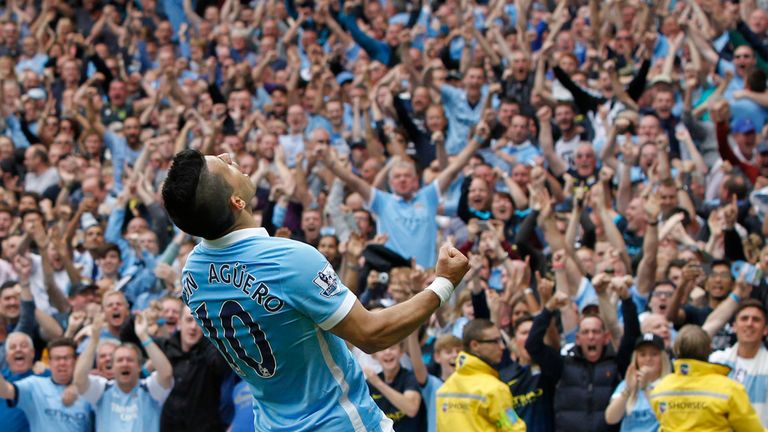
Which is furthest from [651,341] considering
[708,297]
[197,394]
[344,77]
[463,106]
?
[344,77]

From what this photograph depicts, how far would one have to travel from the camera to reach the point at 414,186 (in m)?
11.8

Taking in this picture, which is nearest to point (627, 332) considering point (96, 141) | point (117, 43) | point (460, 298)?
point (460, 298)

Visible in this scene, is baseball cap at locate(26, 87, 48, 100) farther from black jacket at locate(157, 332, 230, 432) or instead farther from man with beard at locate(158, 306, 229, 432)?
black jacket at locate(157, 332, 230, 432)

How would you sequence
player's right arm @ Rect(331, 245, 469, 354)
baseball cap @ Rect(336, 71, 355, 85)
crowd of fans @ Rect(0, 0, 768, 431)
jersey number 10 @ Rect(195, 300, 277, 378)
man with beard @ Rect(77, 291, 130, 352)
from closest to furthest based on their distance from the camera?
player's right arm @ Rect(331, 245, 469, 354)
jersey number 10 @ Rect(195, 300, 277, 378)
crowd of fans @ Rect(0, 0, 768, 431)
man with beard @ Rect(77, 291, 130, 352)
baseball cap @ Rect(336, 71, 355, 85)

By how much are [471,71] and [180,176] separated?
10.3 metres

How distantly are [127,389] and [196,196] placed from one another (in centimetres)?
543

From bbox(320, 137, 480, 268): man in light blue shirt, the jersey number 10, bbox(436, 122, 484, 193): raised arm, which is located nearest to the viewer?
the jersey number 10

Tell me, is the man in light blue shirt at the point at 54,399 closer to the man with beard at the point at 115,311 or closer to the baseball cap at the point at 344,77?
the man with beard at the point at 115,311

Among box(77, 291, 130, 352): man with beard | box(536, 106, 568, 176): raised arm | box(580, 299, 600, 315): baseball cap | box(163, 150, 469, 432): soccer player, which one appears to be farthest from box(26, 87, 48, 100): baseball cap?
box(163, 150, 469, 432): soccer player

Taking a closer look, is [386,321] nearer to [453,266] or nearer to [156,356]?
[453,266]

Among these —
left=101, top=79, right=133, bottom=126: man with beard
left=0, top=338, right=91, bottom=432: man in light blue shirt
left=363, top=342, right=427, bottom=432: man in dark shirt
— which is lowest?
left=101, top=79, right=133, bottom=126: man with beard

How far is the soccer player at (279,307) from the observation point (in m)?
4.52

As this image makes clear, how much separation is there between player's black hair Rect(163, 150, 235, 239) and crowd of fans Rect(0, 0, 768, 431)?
152 inches

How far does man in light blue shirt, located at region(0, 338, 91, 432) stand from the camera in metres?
9.70
